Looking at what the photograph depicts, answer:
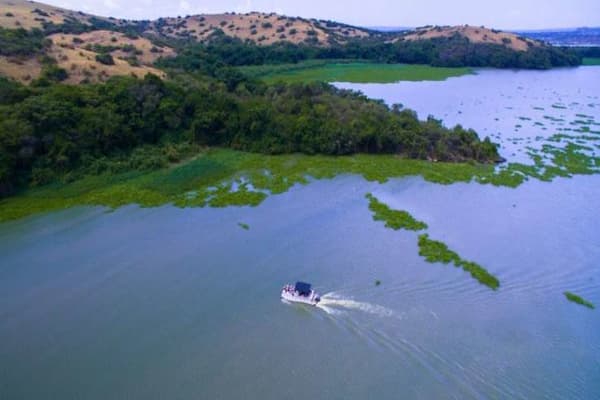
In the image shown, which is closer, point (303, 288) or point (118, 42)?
point (303, 288)

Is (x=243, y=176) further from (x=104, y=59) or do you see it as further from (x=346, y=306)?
(x=104, y=59)

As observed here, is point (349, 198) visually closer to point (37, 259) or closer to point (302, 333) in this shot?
point (302, 333)

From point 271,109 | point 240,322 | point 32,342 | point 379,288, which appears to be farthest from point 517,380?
point 271,109

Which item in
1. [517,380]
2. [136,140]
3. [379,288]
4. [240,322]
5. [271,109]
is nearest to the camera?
[517,380]

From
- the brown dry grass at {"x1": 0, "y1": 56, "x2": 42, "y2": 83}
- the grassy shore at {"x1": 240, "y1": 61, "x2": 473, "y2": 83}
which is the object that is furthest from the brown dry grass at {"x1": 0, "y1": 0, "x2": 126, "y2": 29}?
the grassy shore at {"x1": 240, "y1": 61, "x2": 473, "y2": 83}

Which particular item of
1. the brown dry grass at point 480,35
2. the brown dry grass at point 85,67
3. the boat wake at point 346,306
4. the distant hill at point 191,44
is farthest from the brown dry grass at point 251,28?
the boat wake at point 346,306

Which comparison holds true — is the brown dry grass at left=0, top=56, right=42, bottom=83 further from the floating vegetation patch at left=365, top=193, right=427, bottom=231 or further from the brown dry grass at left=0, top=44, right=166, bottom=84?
the floating vegetation patch at left=365, top=193, right=427, bottom=231

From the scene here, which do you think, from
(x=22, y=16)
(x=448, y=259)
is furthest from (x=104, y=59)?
(x=448, y=259)
